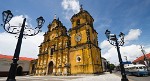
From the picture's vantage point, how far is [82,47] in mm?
23719

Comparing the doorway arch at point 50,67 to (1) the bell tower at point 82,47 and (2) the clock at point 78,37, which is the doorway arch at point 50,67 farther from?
(2) the clock at point 78,37

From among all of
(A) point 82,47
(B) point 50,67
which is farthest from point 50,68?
(A) point 82,47

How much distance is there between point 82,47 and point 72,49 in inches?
110

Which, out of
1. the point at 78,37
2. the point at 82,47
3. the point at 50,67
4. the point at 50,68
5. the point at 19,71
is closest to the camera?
the point at 82,47

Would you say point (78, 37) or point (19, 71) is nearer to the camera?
point (78, 37)

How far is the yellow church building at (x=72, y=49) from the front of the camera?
22844mm

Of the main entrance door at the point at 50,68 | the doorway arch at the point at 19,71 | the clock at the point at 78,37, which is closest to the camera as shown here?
the clock at the point at 78,37

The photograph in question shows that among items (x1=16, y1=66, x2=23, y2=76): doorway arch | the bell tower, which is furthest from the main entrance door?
(x1=16, y1=66, x2=23, y2=76): doorway arch

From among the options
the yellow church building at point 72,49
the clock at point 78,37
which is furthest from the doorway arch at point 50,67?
the clock at point 78,37

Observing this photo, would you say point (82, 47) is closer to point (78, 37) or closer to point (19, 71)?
point (78, 37)

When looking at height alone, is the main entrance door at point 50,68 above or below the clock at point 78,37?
below

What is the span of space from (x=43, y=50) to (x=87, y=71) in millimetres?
15721

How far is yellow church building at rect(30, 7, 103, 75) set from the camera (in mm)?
A: 22844

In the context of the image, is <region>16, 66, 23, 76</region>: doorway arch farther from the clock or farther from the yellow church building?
the clock
